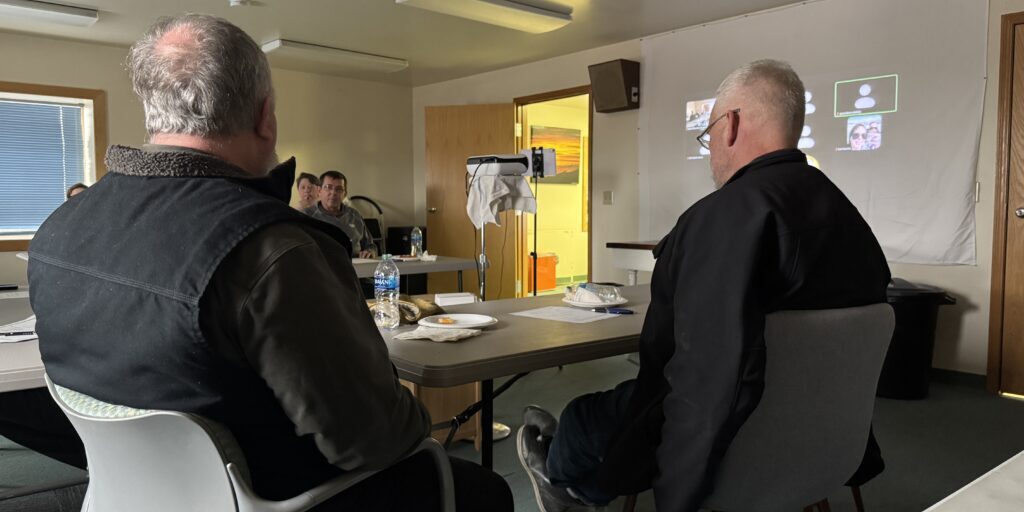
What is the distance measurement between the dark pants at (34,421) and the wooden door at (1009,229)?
453 cm

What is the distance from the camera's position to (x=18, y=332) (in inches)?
73.4

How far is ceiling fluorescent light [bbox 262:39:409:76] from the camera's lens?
5.95 m

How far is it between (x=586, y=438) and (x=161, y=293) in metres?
1.09

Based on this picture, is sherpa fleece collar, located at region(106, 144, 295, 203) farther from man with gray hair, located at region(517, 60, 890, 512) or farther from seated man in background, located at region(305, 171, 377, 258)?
seated man in background, located at region(305, 171, 377, 258)

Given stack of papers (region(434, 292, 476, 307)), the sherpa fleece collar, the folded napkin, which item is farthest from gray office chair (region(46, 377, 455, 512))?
stack of papers (region(434, 292, 476, 307))

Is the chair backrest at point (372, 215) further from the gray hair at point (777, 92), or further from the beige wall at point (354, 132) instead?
the gray hair at point (777, 92)

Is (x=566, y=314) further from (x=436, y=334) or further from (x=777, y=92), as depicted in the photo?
(x=777, y=92)

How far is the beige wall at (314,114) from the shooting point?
5.86 m

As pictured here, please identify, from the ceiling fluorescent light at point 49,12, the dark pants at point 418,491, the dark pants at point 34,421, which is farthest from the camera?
the ceiling fluorescent light at point 49,12

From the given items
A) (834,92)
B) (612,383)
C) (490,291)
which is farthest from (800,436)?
(490,291)

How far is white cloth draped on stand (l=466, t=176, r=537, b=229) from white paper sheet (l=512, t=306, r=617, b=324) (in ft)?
6.65

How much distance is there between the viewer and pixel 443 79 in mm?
7688

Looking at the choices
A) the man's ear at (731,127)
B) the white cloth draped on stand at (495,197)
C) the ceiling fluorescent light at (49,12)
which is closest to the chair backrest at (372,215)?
the ceiling fluorescent light at (49,12)

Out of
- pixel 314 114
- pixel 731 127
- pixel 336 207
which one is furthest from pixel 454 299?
pixel 314 114
